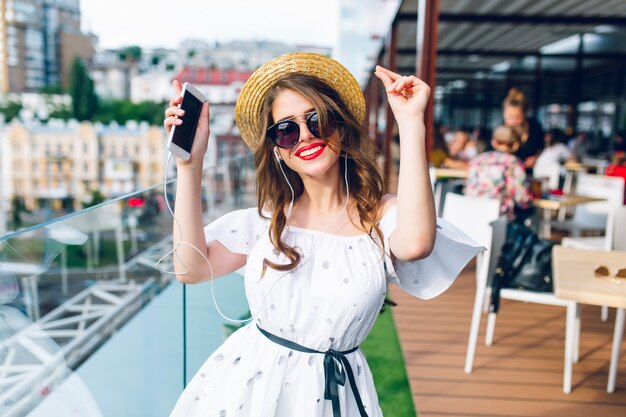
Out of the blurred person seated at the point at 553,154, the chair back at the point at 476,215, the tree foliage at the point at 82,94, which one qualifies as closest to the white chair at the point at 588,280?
the chair back at the point at 476,215

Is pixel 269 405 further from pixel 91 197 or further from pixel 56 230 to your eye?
pixel 91 197

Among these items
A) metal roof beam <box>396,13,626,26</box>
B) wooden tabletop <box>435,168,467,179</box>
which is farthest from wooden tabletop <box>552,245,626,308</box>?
metal roof beam <box>396,13,626,26</box>

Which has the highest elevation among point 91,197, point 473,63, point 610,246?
point 473,63

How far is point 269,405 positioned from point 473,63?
769 inches

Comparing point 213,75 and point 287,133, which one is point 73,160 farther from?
point 287,133

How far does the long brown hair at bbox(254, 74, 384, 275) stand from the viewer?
4.18 feet

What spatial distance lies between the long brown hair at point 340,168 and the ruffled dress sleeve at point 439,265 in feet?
0.23

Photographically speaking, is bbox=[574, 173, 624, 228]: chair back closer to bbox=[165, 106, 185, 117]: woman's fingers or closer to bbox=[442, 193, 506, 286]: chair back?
bbox=[442, 193, 506, 286]: chair back

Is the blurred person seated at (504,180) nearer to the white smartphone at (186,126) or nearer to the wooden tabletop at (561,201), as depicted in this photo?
the wooden tabletop at (561,201)

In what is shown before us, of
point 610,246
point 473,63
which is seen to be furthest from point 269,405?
point 473,63

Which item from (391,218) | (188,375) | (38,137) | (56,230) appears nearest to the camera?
(391,218)

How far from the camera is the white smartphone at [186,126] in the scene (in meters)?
1.18

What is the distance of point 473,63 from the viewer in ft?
63.2

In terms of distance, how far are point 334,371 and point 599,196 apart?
4.08m
